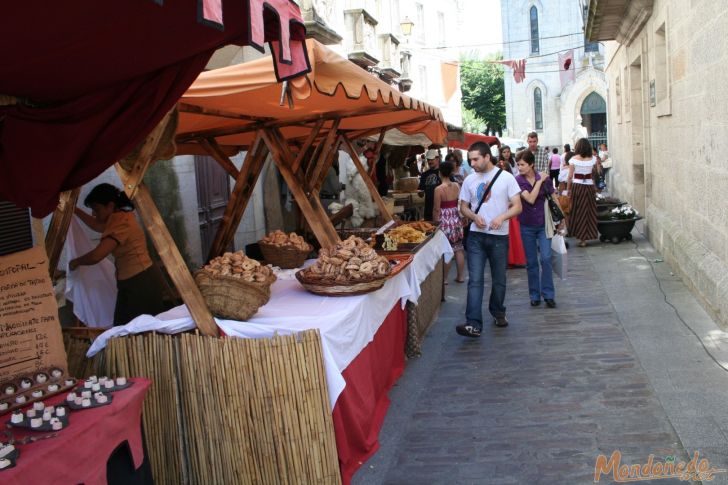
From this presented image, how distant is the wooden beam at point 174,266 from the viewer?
404 centimetres

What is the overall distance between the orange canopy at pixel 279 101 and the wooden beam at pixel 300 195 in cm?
20

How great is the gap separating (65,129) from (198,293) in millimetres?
1195

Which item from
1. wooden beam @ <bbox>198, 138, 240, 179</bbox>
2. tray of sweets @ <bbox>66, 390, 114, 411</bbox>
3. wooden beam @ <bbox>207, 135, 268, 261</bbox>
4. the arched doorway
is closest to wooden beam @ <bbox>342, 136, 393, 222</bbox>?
wooden beam @ <bbox>198, 138, 240, 179</bbox>

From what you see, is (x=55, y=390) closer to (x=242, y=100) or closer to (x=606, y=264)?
(x=242, y=100)

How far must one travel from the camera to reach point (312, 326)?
422 centimetres

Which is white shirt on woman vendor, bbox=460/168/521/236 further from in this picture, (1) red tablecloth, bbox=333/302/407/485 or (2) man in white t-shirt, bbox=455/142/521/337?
(1) red tablecloth, bbox=333/302/407/485

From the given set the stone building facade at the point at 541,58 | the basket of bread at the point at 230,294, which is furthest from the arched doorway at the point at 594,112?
the basket of bread at the point at 230,294

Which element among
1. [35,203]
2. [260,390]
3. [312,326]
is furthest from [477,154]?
[35,203]

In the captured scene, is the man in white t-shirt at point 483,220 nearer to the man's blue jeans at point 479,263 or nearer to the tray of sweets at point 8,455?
the man's blue jeans at point 479,263

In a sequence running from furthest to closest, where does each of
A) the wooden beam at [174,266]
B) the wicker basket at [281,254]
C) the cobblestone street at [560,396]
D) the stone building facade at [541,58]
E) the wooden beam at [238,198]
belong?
the stone building facade at [541,58] < the wicker basket at [281,254] < the wooden beam at [238,198] < the cobblestone street at [560,396] < the wooden beam at [174,266]

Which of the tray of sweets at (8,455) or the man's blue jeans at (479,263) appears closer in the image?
the tray of sweets at (8,455)

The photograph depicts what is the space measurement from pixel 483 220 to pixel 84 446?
16.7 feet

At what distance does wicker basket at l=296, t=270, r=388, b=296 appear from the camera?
496 cm

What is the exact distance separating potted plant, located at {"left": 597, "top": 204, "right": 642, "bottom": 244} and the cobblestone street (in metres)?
4.28
